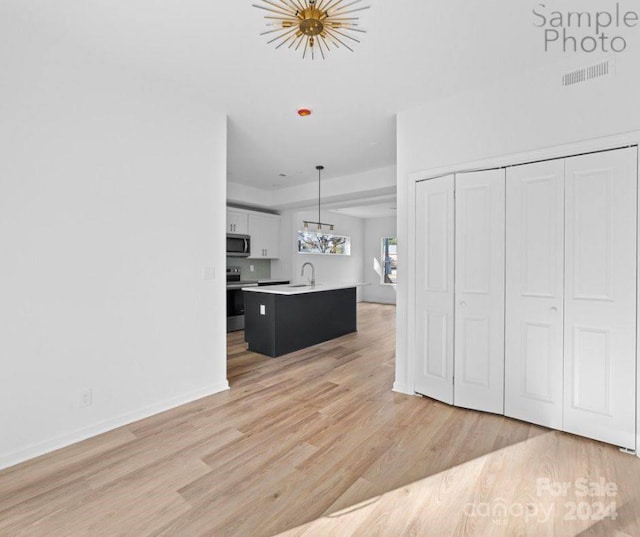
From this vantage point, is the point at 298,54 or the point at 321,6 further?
the point at 298,54

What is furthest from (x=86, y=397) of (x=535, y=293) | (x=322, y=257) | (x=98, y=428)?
(x=322, y=257)

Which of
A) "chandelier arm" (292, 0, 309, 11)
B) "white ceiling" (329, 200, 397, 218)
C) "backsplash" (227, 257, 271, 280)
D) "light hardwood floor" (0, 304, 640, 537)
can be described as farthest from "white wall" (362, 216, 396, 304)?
"chandelier arm" (292, 0, 309, 11)

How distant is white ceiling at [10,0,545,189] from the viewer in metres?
2.02

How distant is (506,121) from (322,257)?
6655mm

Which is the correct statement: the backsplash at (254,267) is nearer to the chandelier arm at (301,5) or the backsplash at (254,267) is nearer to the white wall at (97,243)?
the white wall at (97,243)

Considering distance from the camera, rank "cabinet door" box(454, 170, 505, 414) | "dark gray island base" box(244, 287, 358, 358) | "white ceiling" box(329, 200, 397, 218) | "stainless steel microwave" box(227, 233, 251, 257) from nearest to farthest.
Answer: "cabinet door" box(454, 170, 505, 414), "dark gray island base" box(244, 287, 358, 358), "stainless steel microwave" box(227, 233, 251, 257), "white ceiling" box(329, 200, 397, 218)

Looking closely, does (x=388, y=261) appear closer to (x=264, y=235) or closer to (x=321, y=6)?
(x=264, y=235)

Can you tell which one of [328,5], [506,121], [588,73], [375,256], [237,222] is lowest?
[375,256]

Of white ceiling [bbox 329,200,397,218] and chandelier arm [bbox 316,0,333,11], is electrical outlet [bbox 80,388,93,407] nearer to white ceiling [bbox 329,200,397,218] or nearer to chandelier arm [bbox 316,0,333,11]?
chandelier arm [bbox 316,0,333,11]

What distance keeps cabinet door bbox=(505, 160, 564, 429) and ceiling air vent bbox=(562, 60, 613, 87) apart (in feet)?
1.91

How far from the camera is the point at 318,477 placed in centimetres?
200

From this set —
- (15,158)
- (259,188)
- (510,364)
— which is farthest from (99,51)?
(259,188)

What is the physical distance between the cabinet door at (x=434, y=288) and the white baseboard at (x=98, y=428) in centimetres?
202

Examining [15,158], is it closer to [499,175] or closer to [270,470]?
[270,470]
